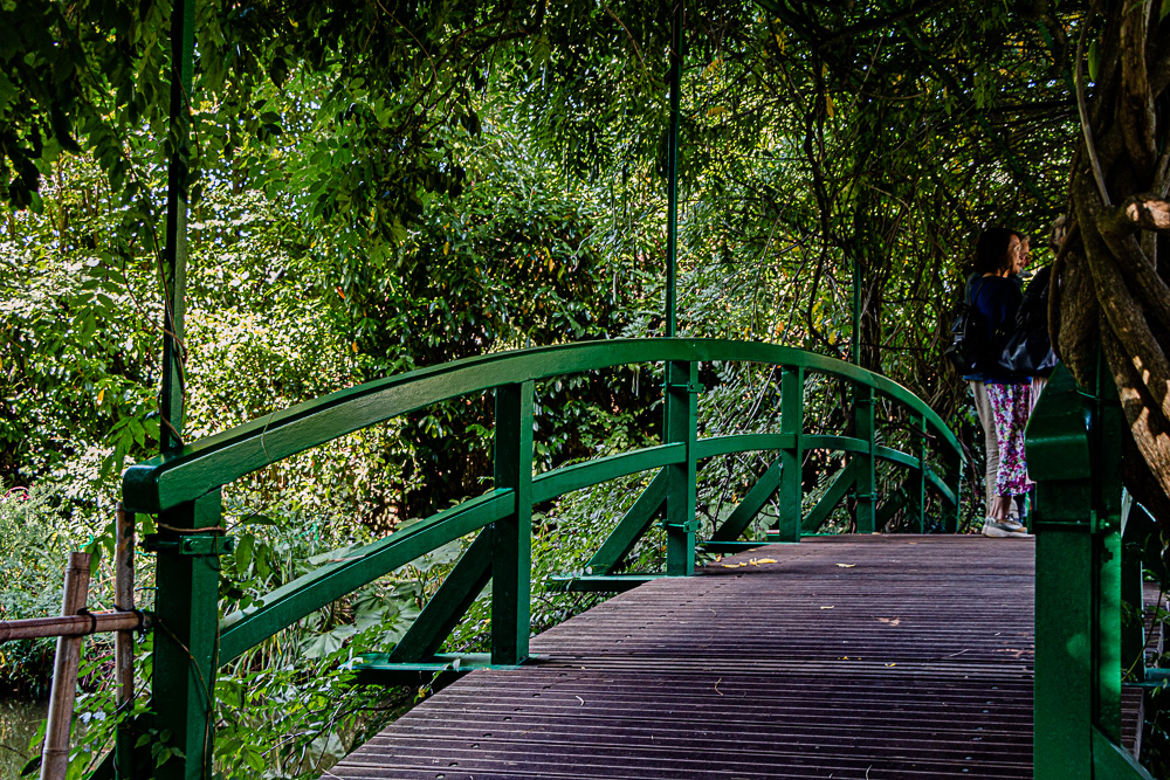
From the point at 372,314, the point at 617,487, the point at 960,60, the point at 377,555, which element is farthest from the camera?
the point at 372,314

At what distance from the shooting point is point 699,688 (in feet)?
8.63

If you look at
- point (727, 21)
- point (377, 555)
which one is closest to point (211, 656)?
point (377, 555)

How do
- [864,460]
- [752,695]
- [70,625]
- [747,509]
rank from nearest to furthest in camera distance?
[70,625] → [752,695] → [747,509] → [864,460]

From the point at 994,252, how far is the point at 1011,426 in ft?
3.11

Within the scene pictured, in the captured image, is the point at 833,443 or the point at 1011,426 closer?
the point at 1011,426

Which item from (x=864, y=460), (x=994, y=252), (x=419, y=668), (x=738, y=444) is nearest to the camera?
(x=419, y=668)

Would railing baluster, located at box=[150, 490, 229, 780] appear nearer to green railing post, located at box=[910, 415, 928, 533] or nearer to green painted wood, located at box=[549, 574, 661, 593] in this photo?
green painted wood, located at box=[549, 574, 661, 593]

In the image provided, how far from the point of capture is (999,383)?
5566 millimetres

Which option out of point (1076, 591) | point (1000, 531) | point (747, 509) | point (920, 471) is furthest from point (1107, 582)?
point (920, 471)

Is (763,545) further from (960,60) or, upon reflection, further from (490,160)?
(490,160)

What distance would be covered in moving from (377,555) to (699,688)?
89cm

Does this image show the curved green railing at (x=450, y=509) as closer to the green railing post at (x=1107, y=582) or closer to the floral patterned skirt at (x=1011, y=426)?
the floral patterned skirt at (x=1011, y=426)

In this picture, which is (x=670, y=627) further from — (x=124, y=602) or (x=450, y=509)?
(x=124, y=602)

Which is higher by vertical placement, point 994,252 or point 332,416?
point 994,252
